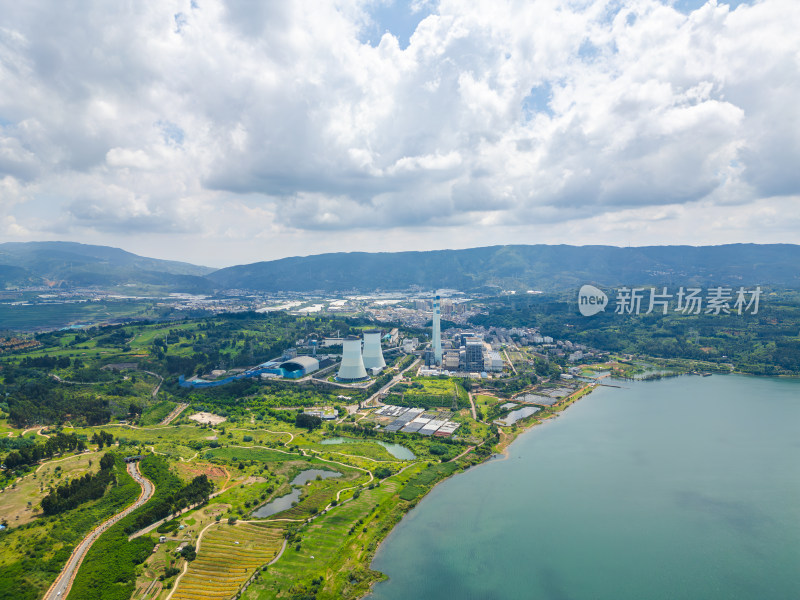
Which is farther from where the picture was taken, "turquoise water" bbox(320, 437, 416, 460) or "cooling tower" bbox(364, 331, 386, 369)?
"cooling tower" bbox(364, 331, 386, 369)

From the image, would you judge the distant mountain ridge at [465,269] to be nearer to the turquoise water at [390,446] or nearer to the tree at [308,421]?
the tree at [308,421]

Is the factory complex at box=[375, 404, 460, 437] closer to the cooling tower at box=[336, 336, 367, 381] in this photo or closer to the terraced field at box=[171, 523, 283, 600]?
the cooling tower at box=[336, 336, 367, 381]

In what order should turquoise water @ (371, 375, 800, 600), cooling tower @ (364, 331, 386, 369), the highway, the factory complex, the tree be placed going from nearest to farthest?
the highway < turquoise water @ (371, 375, 800, 600) < the factory complex < the tree < cooling tower @ (364, 331, 386, 369)

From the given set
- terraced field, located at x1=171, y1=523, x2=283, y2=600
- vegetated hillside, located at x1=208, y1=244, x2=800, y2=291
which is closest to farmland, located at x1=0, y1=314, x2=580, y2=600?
terraced field, located at x1=171, y1=523, x2=283, y2=600

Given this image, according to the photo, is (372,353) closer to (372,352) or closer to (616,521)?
(372,352)

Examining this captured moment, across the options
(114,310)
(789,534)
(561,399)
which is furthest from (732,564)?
(114,310)

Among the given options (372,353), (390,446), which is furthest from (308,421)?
(372,353)
